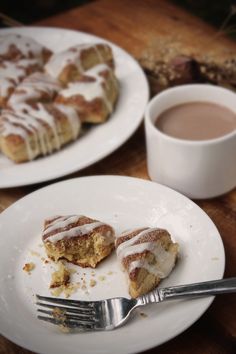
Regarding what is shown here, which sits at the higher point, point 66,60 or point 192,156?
point 192,156

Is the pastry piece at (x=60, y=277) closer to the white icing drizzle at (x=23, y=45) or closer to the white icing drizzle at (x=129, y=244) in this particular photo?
the white icing drizzle at (x=129, y=244)

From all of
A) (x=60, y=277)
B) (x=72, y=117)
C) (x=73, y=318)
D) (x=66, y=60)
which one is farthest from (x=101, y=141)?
(x=73, y=318)

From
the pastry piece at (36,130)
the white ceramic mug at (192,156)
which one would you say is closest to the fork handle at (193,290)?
the white ceramic mug at (192,156)

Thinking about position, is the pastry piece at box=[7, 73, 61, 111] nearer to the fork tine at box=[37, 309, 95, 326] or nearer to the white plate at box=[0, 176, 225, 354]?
the white plate at box=[0, 176, 225, 354]

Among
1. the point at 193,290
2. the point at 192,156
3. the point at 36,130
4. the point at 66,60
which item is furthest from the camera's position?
the point at 66,60

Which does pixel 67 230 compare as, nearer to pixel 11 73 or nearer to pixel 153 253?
pixel 153 253

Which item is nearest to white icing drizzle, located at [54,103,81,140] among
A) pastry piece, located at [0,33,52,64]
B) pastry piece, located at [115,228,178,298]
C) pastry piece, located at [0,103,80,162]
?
pastry piece, located at [0,103,80,162]

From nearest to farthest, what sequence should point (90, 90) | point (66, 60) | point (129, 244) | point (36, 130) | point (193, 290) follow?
1. point (193, 290)
2. point (129, 244)
3. point (36, 130)
4. point (90, 90)
5. point (66, 60)
